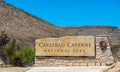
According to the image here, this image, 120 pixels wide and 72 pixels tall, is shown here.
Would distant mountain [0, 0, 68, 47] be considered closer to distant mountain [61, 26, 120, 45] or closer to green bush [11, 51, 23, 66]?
green bush [11, 51, 23, 66]

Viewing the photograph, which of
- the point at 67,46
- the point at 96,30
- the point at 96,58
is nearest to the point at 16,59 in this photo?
the point at 67,46

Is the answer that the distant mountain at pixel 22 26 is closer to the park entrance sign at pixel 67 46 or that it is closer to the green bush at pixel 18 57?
the green bush at pixel 18 57

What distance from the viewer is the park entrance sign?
22156 mm

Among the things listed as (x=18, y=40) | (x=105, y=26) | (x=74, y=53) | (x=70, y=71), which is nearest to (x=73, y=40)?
(x=74, y=53)

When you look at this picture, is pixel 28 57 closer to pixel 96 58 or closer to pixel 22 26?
pixel 96 58

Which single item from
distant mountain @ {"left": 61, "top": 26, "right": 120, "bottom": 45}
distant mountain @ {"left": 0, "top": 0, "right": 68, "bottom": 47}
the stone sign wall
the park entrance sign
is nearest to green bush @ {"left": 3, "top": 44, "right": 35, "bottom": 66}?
the park entrance sign

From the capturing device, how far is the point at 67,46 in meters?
22.4

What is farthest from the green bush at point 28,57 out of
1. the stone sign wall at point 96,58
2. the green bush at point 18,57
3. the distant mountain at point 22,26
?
the distant mountain at point 22,26

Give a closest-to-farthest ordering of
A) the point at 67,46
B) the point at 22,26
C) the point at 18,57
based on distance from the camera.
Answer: the point at 67,46
the point at 18,57
the point at 22,26

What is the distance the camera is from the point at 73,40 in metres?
22.4

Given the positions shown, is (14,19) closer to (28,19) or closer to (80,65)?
(28,19)

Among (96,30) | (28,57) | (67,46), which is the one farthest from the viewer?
(96,30)

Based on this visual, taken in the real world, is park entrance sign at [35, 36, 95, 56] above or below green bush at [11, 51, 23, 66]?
above

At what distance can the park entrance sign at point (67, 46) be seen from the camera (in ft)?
72.7
